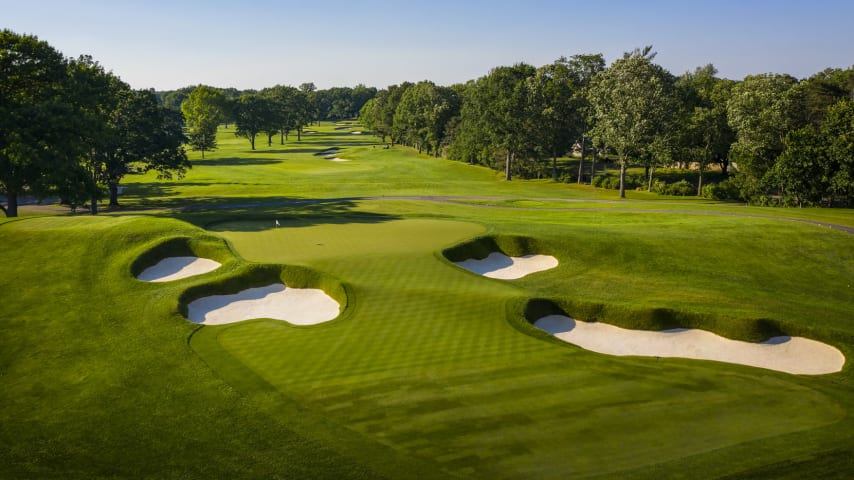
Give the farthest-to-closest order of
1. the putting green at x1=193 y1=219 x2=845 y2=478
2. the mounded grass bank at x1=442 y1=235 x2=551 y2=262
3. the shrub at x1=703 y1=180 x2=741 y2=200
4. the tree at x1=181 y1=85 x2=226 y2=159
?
the tree at x1=181 y1=85 x2=226 y2=159 < the shrub at x1=703 y1=180 x2=741 y2=200 < the mounded grass bank at x1=442 y1=235 x2=551 y2=262 < the putting green at x1=193 y1=219 x2=845 y2=478

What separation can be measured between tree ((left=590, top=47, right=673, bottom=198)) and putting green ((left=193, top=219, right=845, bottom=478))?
166 feet

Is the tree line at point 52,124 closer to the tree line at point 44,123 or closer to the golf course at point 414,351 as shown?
the tree line at point 44,123

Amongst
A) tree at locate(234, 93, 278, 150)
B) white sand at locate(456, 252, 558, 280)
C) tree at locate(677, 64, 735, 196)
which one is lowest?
white sand at locate(456, 252, 558, 280)

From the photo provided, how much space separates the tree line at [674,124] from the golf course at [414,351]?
2701 cm

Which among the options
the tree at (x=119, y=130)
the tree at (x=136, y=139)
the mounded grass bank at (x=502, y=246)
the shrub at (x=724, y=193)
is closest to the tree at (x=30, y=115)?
the tree at (x=119, y=130)

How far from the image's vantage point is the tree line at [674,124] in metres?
59.9

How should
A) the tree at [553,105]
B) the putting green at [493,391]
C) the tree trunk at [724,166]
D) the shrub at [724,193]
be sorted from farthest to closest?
the tree trunk at [724,166], the tree at [553,105], the shrub at [724,193], the putting green at [493,391]

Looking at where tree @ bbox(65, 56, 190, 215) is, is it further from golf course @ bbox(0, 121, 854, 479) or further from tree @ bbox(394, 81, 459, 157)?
tree @ bbox(394, 81, 459, 157)

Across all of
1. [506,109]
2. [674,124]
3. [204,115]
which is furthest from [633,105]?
[204,115]

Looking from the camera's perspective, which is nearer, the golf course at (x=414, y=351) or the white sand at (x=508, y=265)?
the golf course at (x=414, y=351)

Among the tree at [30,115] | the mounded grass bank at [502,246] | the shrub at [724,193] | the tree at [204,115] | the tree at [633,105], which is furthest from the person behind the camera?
the tree at [204,115]

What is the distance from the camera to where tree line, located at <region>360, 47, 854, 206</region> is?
5994cm

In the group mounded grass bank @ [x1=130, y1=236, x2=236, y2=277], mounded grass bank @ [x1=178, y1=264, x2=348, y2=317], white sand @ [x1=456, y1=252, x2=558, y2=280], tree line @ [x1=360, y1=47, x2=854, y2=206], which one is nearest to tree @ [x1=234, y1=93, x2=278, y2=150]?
tree line @ [x1=360, y1=47, x2=854, y2=206]

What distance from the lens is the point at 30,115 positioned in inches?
1475
